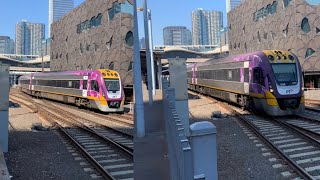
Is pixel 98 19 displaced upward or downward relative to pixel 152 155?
upward

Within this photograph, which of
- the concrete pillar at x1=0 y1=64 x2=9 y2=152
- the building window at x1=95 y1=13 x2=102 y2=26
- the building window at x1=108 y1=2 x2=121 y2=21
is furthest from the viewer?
the building window at x1=95 y1=13 x2=102 y2=26

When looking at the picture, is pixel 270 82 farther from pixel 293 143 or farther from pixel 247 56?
pixel 293 143

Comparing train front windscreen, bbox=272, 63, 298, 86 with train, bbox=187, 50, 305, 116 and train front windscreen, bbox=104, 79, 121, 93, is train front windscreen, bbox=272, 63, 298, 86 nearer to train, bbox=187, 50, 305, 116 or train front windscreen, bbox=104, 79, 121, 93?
train, bbox=187, 50, 305, 116

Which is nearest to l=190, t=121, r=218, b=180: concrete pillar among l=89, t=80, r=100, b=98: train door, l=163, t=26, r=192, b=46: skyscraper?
l=89, t=80, r=100, b=98: train door

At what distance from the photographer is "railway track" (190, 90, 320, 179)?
8070 mm

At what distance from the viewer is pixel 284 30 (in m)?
49.5

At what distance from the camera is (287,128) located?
13.8 metres

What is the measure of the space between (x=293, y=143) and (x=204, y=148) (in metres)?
8.02

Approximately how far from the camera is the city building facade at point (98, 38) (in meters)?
40.5

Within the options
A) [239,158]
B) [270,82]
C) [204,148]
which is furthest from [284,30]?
[204,148]

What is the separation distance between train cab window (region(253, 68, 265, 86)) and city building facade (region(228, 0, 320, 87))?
73.5 ft

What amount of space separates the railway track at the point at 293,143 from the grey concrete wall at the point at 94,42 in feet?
72.2

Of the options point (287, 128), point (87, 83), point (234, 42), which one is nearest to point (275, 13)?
point (234, 42)

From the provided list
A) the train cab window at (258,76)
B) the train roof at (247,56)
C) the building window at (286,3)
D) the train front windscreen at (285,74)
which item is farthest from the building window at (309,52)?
the train cab window at (258,76)
